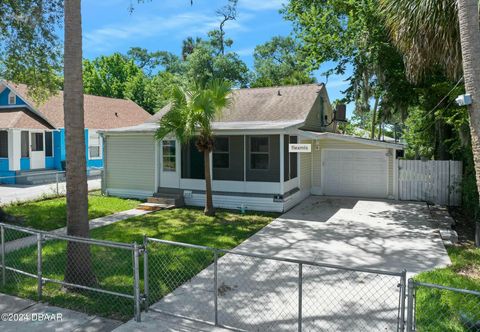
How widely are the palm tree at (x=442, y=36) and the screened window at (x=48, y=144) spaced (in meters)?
22.0

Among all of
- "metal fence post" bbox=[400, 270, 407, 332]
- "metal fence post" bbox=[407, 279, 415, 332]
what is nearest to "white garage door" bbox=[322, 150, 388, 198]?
"metal fence post" bbox=[400, 270, 407, 332]

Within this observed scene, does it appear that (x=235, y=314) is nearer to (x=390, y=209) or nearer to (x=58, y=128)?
(x=390, y=209)

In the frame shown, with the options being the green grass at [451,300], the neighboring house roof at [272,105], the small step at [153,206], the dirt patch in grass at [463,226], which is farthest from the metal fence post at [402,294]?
the neighboring house roof at [272,105]

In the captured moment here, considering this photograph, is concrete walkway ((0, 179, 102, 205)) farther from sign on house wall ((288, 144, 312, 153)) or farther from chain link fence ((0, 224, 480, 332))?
sign on house wall ((288, 144, 312, 153))

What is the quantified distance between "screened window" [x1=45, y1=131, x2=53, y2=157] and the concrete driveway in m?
17.9

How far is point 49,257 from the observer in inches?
320

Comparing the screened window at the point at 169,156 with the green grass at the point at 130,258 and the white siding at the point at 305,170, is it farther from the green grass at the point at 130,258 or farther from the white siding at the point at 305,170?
the white siding at the point at 305,170

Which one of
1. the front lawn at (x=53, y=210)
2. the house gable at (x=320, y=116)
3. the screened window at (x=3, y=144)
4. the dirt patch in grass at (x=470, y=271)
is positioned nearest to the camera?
the dirt patch in grass at (x=470, y=271)

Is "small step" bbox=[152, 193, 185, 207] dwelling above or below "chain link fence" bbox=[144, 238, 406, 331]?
above

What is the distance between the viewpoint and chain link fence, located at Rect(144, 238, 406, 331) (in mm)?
5191

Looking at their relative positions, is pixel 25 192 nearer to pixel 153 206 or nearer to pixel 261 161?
pixel 153 206

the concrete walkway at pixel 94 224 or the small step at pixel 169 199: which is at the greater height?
the small step at pixel 169 199

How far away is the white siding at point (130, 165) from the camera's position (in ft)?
51.5

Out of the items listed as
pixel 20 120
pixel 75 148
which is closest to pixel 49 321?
pixel 75 148
